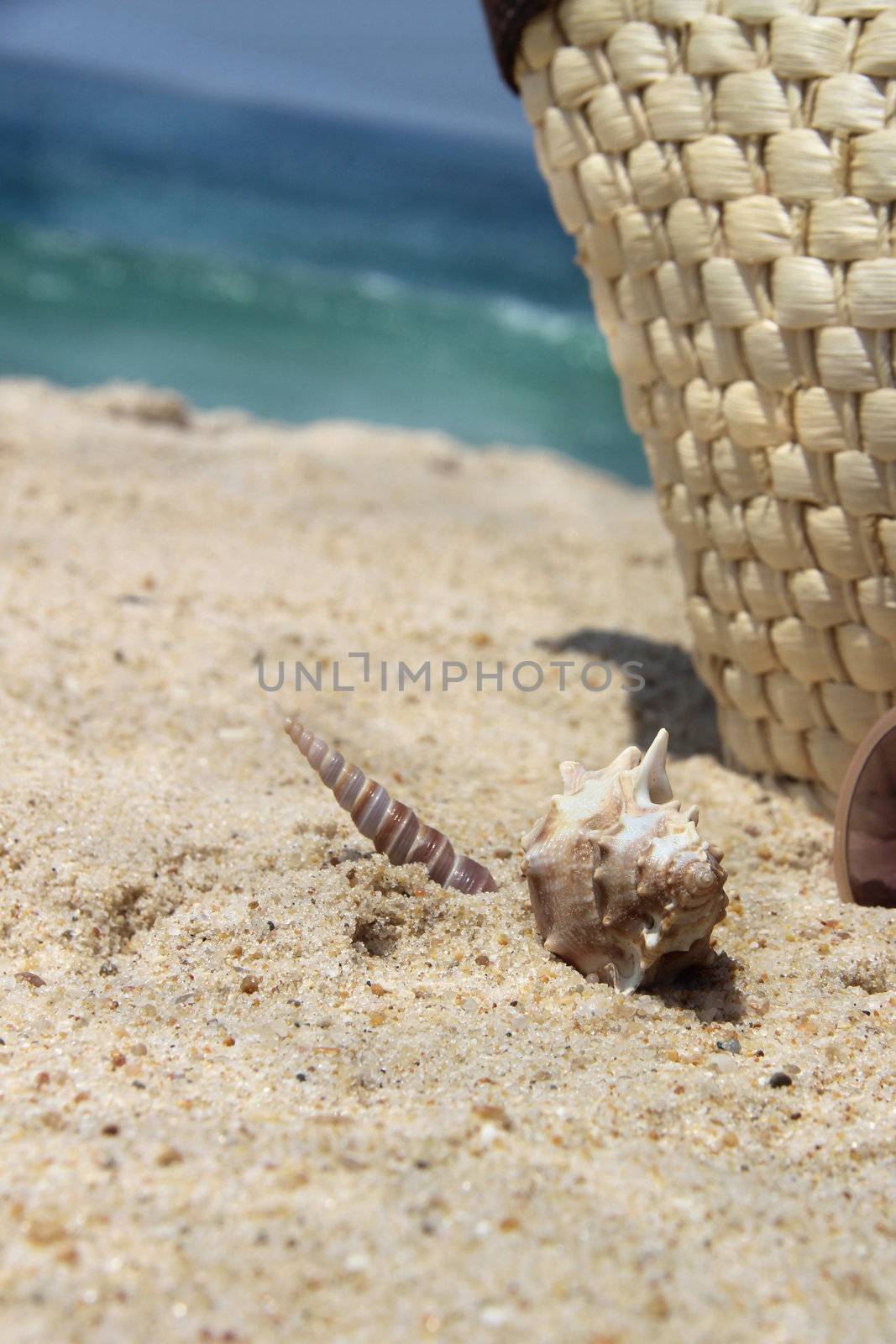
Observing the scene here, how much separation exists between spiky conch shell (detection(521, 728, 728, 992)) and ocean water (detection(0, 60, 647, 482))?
661 cm

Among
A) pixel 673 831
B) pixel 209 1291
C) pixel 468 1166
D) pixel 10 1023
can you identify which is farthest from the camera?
pixel 673 831

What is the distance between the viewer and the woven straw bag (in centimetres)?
159

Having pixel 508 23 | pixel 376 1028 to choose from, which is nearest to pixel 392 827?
pixel 376 1028

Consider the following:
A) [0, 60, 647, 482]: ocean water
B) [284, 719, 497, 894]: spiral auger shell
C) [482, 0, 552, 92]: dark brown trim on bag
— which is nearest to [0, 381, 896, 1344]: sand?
[284, 719, 497, 894]: spiral auger shell

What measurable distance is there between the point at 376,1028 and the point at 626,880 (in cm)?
36

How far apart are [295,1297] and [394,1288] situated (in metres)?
0.09

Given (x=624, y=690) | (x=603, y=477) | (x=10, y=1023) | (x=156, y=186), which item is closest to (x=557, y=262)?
(x=156, y=186)

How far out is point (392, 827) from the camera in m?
1.65

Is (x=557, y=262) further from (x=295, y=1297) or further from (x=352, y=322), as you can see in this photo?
(x=295, y=1297)

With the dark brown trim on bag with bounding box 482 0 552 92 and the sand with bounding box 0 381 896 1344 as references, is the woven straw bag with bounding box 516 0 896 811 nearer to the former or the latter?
the dark brown trim on bag with bounding box 482 0 552 92

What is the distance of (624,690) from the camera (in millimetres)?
2553

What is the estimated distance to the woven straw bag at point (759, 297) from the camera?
1.59 m

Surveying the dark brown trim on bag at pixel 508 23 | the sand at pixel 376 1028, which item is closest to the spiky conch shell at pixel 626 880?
the sand at pixel 376 1028

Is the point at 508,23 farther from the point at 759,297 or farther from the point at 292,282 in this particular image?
the point at 292,282
